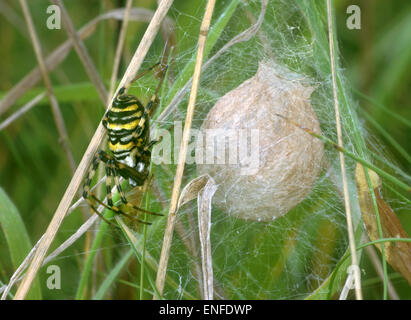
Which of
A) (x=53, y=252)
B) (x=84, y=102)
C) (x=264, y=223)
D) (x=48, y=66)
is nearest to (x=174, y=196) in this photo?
(x=53, y=252)

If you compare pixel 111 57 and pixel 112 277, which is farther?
pixel 111 57

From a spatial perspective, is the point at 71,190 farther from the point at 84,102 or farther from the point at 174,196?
the point at 84,102

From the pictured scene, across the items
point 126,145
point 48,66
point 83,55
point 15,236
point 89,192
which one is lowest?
point 15,236

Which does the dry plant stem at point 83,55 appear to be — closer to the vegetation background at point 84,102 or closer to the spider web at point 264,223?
the vegetation background at point 84,102

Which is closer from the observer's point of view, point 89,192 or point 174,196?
point 174,196

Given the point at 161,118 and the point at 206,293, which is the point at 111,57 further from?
the point at 206,293

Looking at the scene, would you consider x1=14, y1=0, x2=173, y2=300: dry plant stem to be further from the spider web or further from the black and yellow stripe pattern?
the spider web

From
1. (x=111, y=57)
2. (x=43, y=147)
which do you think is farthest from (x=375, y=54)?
(x=43, y=147)
